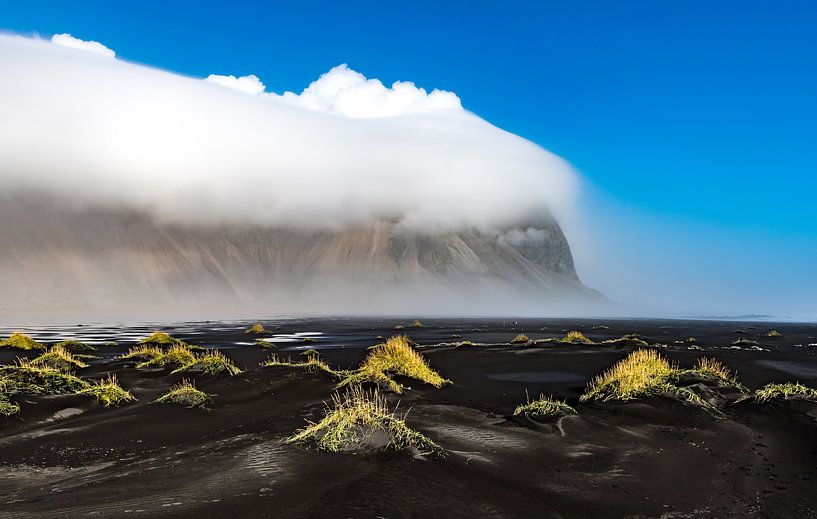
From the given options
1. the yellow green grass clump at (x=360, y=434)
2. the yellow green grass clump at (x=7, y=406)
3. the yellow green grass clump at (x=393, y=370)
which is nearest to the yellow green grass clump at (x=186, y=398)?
the yellow green grass clump at (x=7, y=406)

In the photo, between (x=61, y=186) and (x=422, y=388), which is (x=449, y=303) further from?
→ (x=422, y=388)

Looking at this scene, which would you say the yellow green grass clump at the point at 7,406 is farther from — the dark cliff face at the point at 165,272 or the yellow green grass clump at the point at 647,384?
the dark cliff face at the point at 165,272

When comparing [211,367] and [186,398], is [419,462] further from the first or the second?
[211,367]

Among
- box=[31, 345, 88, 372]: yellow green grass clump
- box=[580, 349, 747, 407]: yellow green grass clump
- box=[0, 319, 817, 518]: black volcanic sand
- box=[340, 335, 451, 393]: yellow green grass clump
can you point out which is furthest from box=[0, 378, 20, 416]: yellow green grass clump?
box=[580, 349, 747, 407]: yellow green grass clump

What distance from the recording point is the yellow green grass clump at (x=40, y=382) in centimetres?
1462

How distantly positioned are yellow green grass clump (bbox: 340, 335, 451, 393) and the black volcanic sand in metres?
1.00

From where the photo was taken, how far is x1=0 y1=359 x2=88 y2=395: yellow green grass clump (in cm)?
1462

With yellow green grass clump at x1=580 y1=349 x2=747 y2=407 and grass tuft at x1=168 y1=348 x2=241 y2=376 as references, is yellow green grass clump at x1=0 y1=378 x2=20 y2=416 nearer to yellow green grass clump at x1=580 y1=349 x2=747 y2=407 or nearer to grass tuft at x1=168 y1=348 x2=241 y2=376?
grass tuft at x1=168 y1=348 x2=241 y2=376


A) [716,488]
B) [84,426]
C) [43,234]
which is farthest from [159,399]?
[43,234]

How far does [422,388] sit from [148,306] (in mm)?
144724

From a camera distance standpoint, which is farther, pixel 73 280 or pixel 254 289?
pixel 254 289

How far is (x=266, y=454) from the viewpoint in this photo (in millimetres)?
8930

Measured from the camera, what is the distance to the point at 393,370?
1952 centimetres

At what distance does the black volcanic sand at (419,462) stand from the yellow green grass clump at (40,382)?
3.11 ft
